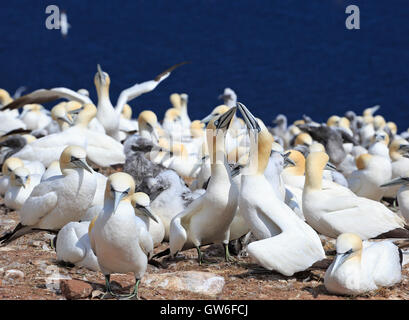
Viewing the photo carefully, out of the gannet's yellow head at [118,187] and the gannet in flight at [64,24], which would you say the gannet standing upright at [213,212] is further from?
the gannet in flight at [64,24]

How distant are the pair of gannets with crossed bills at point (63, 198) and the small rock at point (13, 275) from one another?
1207 millimetres

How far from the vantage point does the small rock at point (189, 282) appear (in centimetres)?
505

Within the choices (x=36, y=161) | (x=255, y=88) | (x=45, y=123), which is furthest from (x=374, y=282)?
(x=255, y=88)

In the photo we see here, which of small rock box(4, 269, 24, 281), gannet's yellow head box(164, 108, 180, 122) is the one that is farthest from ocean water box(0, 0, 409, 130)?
small rock box(4, 269, 24, 281)

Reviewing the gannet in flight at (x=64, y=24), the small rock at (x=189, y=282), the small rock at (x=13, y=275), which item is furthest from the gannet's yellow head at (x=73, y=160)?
the gannet in flight at (x=64, y=24)

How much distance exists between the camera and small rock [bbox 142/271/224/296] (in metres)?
5.05

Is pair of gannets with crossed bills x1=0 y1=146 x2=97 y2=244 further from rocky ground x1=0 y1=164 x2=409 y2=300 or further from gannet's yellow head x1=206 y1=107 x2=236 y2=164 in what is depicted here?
gannet's yellow head x1=206 y1=107 x2=236 y2=164

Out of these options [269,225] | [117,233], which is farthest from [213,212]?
[117,233]

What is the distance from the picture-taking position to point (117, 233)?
463 cm

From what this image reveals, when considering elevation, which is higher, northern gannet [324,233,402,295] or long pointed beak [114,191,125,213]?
long pointed beak [114,191,125,213]

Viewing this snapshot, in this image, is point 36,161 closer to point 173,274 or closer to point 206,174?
point 206,174

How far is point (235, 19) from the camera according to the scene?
2391cm

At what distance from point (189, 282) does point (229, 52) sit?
62.6ft

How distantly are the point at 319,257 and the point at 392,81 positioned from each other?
1831 cm
